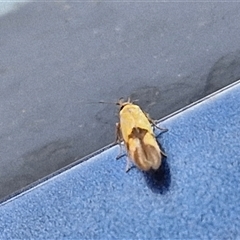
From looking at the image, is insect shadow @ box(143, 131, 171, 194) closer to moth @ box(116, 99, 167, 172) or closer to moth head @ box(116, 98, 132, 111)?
moth @ box(116, 99, 167, 172)

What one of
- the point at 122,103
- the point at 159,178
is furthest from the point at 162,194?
the point at 122,103

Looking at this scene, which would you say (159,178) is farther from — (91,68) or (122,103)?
(91,68)

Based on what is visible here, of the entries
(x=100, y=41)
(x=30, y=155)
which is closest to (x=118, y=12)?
(x=100, y=41)

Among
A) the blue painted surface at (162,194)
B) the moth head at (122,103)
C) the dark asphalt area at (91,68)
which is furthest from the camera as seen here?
the dark asphalt area at (91,68)

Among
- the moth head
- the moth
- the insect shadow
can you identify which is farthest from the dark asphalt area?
the insect shadow

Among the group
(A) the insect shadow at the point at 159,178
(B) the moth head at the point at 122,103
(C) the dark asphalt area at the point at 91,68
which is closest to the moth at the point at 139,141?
(A) the insect shadow at the point at 159,178

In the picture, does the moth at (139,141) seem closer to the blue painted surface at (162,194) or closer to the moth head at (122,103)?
the blue painted surface at (162,194)
